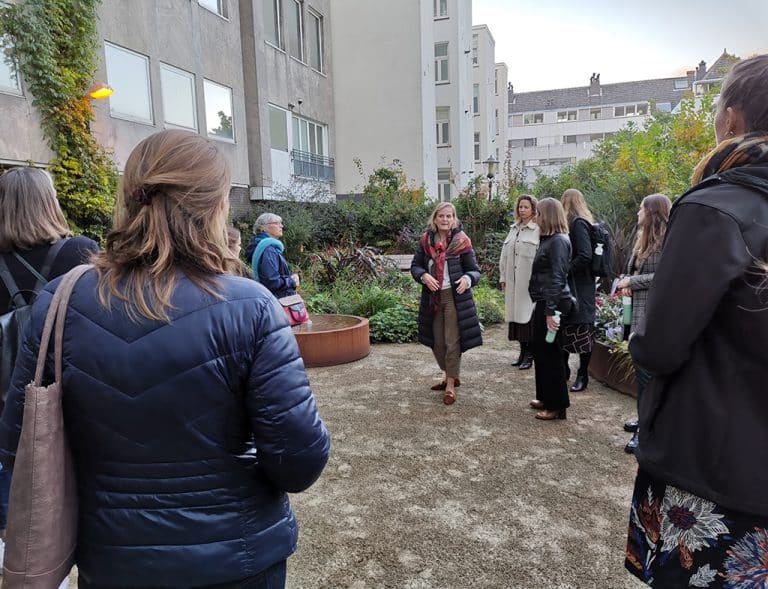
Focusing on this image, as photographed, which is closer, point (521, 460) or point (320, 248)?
point (521, 460)

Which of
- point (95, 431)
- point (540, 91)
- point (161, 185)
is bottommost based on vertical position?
point (95, 431)

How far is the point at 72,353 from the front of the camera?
1.35 m

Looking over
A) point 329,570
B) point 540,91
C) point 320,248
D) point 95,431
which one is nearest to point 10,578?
point 95,431

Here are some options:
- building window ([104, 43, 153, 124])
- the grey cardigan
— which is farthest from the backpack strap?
building window ([104, 43, 153, 124])

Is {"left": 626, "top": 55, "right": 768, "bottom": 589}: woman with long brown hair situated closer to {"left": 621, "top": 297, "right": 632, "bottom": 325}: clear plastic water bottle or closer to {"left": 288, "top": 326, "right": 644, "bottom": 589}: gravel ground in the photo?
{"left": 288, "top": 326, "right": 644, "bottom": 589}: gravel ground

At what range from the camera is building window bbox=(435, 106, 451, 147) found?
28406 millimetres

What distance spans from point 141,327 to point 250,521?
0.57m

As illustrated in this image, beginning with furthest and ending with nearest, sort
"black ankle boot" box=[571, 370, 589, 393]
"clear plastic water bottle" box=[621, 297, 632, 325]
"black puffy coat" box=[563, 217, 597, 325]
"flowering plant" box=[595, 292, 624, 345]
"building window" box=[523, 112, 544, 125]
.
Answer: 1. "building window" box=[523, 112, 544, 125]
2. "flowering plant" box=[595, 292, 624, 345]
3. "black ankle boot" box=[571, 370, 589, 393]
4. "black puffy coat" box=[563, 217, 597, 325]
5. "clear plastic water bottle" box=[621, 297, 632, 325]

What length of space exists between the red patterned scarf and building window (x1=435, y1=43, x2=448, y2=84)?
25.3 metres

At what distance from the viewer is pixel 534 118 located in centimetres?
7138

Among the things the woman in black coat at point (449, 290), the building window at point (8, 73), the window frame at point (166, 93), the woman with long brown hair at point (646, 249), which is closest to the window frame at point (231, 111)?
the window frame at point (166, 93)

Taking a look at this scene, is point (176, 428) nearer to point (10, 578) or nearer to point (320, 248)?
point (10, 578)

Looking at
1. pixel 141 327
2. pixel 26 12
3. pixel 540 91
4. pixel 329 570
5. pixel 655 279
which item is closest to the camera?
pixel 141 327

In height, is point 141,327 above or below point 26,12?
below
